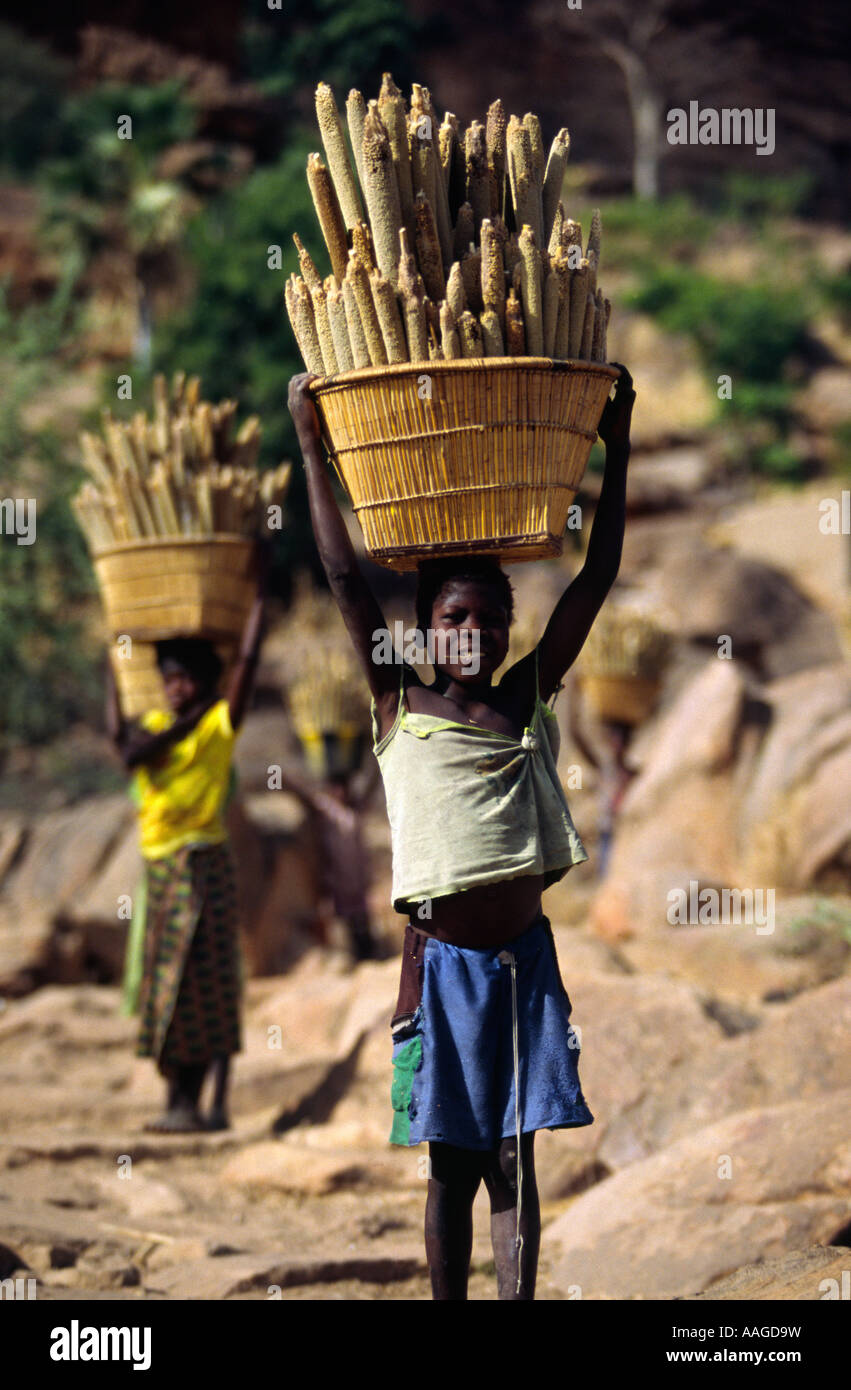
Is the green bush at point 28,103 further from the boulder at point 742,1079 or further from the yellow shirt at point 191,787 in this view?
the boulder at point 742,1079

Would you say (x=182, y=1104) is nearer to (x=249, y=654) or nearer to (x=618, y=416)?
(x=249, y=654)

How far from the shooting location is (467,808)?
3.12 metres

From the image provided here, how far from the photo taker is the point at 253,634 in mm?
5438

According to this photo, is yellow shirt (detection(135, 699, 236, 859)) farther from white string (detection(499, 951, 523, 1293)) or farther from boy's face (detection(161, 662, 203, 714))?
white string (detection(499, 951, 523, 1293))

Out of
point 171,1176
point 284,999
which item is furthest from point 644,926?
point 171,1176

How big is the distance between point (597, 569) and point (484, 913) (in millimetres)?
815

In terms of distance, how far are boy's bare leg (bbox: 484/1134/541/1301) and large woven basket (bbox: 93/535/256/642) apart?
9.79 feet

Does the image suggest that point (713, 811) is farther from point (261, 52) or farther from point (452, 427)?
point (261, 52)

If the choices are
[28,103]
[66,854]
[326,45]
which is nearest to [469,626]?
[66,854]

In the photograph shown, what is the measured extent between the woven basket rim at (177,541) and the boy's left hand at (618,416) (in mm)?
2476

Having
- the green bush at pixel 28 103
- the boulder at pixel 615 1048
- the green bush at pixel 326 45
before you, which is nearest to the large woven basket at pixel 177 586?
the boulder at pixel 615 1048

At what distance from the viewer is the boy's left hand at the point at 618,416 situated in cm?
342

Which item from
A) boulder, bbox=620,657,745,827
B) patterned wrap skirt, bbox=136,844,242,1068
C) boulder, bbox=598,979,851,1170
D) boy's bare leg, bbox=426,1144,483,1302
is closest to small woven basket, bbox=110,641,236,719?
patterned wrap skirt, bbox=136,844,242,1068

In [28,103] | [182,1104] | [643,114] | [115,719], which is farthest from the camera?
[28,103]
